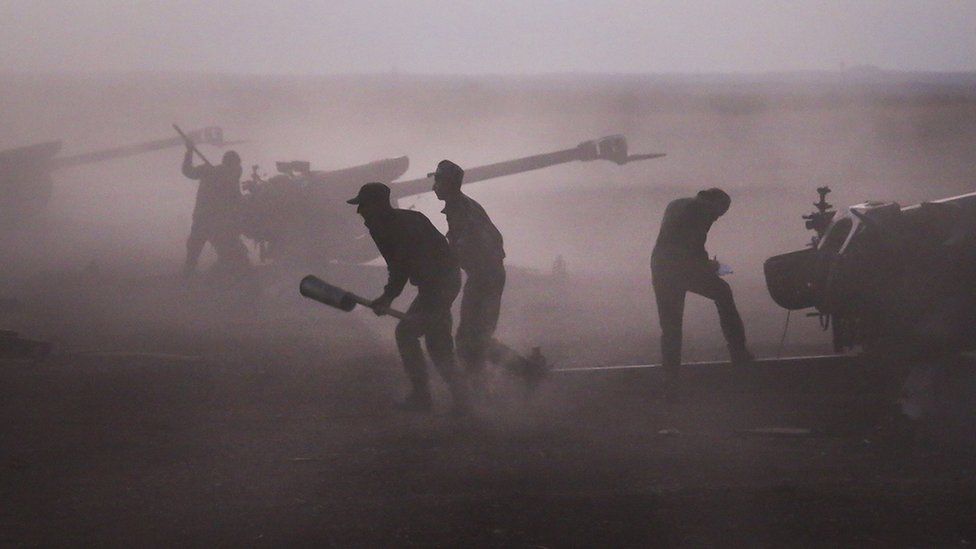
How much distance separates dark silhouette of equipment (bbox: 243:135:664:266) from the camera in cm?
2011

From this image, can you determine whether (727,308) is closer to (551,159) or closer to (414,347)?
(414,347)

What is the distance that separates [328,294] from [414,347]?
2.90 ft

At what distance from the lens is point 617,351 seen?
46.4ft

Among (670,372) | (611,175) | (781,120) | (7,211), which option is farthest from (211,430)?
(781,120)

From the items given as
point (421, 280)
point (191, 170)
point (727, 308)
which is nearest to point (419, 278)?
point (421, 280)

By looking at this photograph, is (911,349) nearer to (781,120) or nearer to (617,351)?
(617,351)

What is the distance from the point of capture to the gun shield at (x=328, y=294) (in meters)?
9.34

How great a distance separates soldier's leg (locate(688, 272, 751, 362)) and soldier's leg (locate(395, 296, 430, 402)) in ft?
6.97

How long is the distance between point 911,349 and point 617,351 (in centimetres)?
500

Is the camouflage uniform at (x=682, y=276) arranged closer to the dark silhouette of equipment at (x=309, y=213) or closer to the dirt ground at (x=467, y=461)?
the dirt ground at (x=467, y=461)

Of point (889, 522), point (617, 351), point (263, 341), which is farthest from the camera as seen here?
point (263, 341)

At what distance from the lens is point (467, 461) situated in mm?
8516

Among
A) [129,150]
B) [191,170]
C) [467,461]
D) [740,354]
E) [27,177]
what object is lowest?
[467,461]

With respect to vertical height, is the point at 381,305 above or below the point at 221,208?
below
